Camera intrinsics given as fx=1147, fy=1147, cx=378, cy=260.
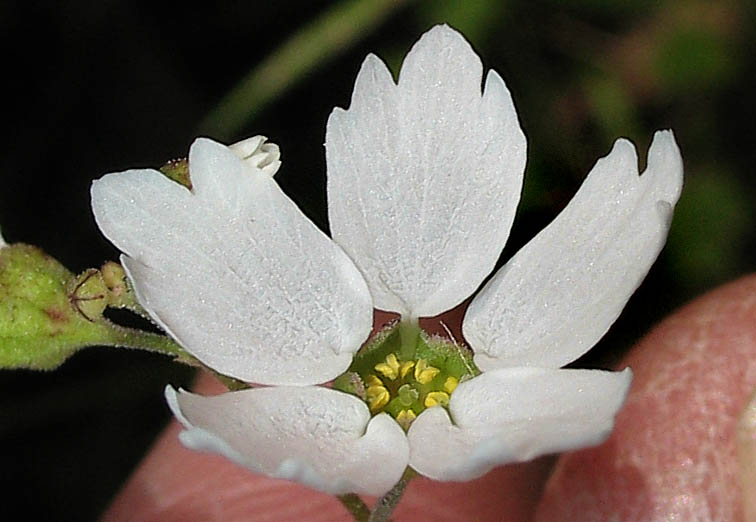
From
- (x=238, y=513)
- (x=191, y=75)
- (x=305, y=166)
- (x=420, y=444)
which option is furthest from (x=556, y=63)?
(x=420, y=444)

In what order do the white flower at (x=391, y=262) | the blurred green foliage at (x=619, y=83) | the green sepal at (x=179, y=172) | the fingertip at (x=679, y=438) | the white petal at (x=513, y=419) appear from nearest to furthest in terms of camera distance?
the white petal at (x=513, y=419) → the white flower at (x=391, y=262) → the green sepal at (x=179, y=172) → the fingertip at (x=679, y=438) → the blurred green foliage at (x=619, y=83)

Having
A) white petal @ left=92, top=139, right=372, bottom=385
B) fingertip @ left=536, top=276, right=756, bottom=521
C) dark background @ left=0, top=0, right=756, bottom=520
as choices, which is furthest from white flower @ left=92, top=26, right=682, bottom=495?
dark background @ left=0, top=0, right=756, bottom=520

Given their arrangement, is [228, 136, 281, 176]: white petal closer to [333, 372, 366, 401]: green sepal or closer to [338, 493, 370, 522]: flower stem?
[333, 372, 366, 401]: green sepal

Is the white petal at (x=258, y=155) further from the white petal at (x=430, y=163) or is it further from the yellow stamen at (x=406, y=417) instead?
the yellow stamen at (x=406, y=417)

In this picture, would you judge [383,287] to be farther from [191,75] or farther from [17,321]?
[191,75]

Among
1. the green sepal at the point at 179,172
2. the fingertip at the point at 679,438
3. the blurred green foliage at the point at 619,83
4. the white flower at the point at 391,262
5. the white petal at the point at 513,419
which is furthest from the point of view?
the blurred green foliage at the point at 619,83

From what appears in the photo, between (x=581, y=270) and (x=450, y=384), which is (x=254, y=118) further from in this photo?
(x=581, y=270)

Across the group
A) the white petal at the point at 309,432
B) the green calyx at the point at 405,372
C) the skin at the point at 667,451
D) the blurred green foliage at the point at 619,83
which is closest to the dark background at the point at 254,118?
the blurred green foliage at the point at 619,83
